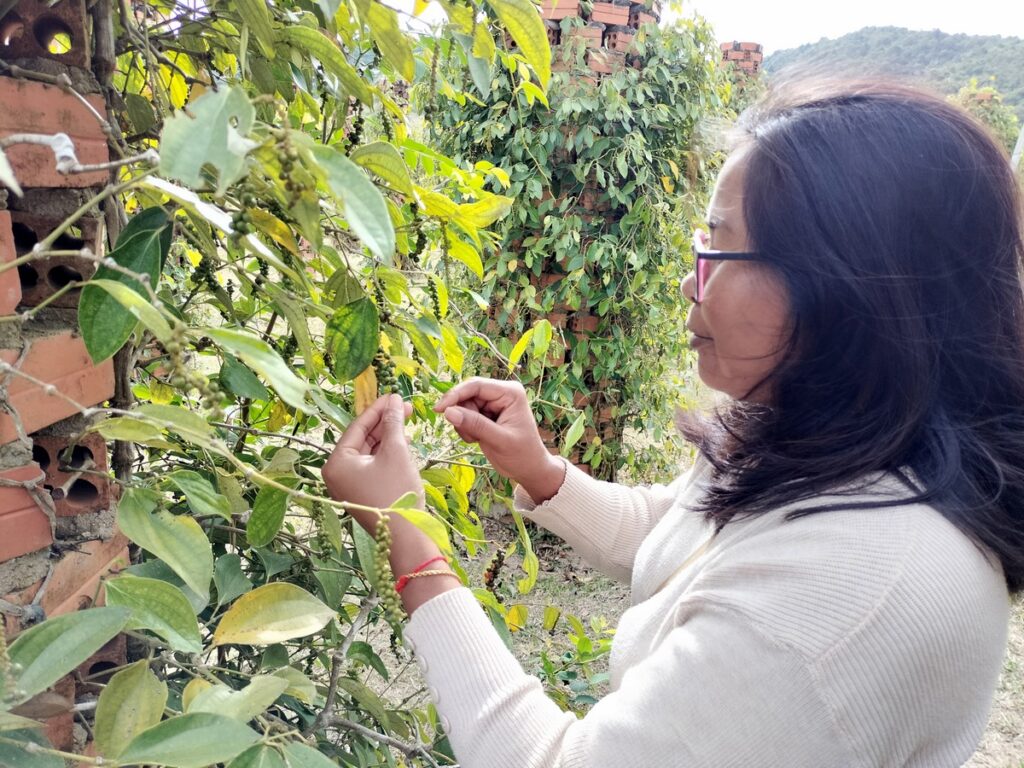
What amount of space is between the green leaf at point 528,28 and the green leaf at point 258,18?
25 centimetres

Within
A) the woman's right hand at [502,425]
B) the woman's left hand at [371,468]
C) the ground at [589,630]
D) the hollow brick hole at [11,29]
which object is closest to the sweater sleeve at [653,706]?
the woman's left hand at [371,468]

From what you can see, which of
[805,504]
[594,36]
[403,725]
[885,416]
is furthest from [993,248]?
[594,36]

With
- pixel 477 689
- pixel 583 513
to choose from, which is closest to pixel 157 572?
pixel 477 689

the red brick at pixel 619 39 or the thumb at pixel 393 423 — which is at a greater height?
the red brick at pixel 619 39

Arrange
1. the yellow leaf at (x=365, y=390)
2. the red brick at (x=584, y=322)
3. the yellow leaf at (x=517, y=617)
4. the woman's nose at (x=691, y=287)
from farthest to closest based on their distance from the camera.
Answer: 1. the red brick at (x=584, y=322)
2. the yellow leaf at (x=517, y=617)
3. the woman's nose at (x=691, y=287)
4. the yellow leaf at (x=365, y=390)

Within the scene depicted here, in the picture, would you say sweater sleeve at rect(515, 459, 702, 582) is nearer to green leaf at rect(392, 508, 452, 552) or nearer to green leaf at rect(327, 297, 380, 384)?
green leaf at rect(327, 297, 380, 384)

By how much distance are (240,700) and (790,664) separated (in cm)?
54

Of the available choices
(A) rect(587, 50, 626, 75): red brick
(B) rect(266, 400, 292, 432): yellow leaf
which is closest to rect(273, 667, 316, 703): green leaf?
(B) rect(266, 400, 292, 432): yellow leaf

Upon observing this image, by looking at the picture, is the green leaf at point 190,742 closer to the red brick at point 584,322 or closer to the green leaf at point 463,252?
the green leaf at point 463,252

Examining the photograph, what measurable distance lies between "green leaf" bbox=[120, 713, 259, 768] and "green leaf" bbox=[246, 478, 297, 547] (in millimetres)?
301

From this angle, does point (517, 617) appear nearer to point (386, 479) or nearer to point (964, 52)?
point (386, 479)

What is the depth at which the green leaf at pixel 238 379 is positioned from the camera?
3.17ft

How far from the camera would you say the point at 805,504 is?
3.18ft

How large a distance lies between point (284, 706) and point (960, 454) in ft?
2.97
